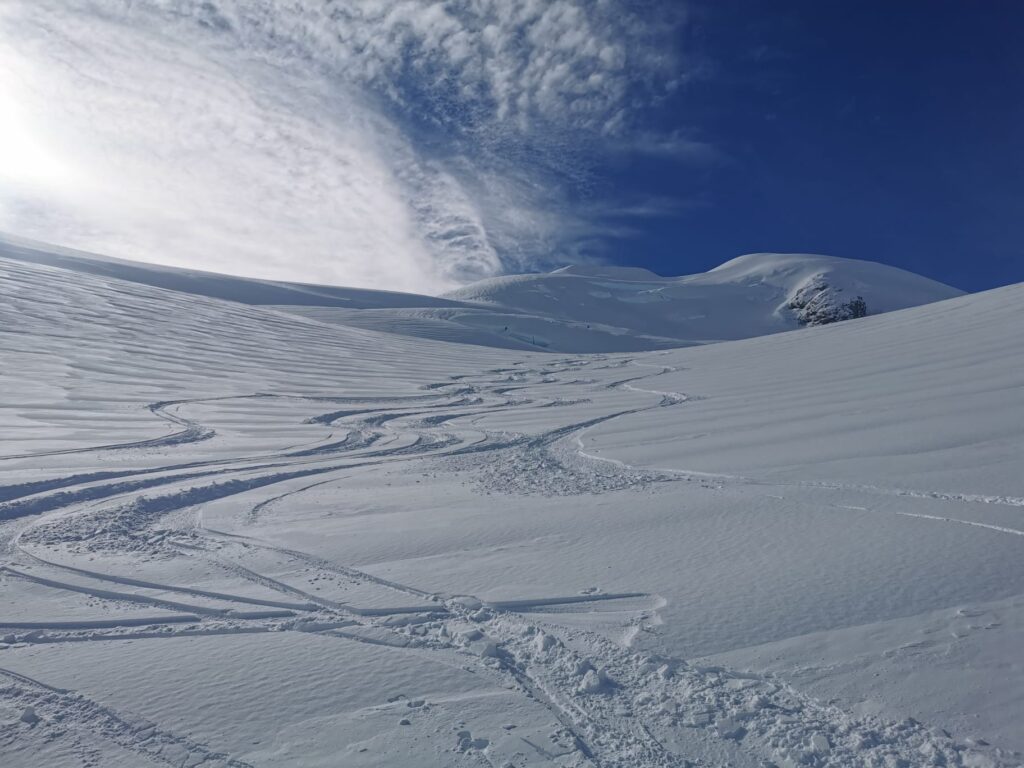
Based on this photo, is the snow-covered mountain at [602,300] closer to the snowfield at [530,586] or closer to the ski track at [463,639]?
the snowfield at [530,586]

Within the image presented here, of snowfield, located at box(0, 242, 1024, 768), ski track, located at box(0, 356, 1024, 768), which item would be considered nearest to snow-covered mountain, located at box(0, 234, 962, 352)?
snowfield, located at box(0, 242, 1024, 768)

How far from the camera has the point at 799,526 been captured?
4.32 metres

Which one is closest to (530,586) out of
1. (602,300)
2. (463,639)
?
(463,639)

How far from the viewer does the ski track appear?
92.0 inches

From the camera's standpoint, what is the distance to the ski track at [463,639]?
2.34 m

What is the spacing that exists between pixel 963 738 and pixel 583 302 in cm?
6916

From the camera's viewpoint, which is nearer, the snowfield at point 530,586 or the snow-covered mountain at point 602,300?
the snowfield at point 530,586

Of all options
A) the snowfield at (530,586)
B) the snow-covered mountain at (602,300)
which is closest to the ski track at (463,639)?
the snowfield at (530,586)

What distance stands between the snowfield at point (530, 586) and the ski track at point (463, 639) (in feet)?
0.05

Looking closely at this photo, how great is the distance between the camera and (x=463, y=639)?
315 centimetres

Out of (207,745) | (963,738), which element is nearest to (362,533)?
(207,745)

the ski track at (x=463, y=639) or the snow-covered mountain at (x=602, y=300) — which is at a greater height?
the snow-covered mountain at (x=602, y=300)

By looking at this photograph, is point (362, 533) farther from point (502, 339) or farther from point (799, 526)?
point (502, 339)

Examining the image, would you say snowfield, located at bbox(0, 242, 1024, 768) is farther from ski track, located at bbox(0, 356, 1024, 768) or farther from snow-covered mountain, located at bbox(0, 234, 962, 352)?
snow-covered mountain, located at bbox(0, 234, 962, 352)
